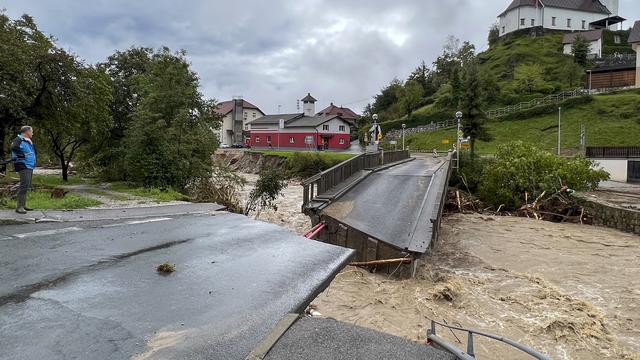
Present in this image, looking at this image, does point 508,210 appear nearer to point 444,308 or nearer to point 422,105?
point 444,308

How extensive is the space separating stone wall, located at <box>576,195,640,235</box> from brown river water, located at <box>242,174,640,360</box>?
2415 mm

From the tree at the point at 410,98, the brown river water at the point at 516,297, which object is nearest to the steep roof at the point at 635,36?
the tree at the point at 410,98

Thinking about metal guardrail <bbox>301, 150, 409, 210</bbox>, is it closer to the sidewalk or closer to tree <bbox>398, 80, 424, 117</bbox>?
the sidewalk

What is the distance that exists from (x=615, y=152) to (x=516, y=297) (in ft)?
111

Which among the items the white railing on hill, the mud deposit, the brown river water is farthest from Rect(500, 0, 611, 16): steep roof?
the mud deposit

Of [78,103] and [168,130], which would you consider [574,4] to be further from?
[78,103]

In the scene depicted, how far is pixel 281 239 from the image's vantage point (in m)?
10.3

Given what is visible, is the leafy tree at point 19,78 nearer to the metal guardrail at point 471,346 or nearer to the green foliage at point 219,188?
the green foliage at point 219,188

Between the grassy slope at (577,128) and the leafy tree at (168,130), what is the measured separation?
36866 mm

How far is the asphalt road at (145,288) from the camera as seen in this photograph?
15.0 ft

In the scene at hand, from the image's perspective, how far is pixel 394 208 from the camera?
1620 cm

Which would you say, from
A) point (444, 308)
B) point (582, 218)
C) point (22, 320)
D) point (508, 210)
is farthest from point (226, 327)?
point (508, 210)

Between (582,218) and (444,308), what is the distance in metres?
17.0

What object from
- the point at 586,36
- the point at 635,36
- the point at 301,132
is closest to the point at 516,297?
the point at 301,132
